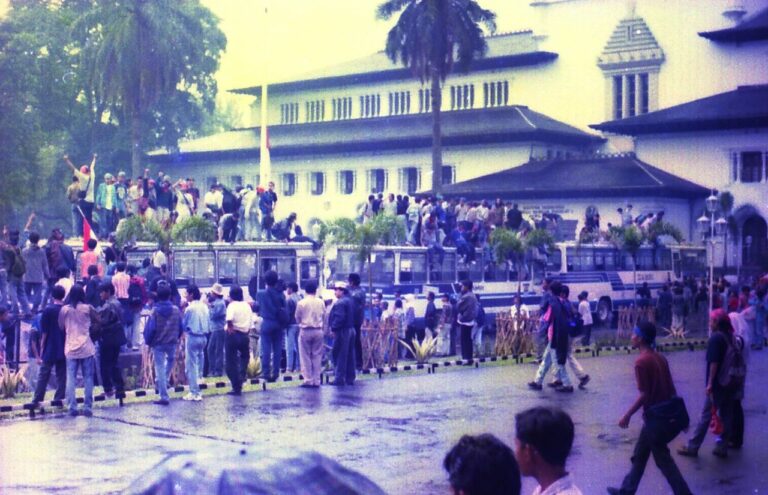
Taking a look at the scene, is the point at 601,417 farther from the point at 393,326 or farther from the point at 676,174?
the point at 676,174

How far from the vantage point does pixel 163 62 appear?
154ft

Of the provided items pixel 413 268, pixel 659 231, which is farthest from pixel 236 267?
pixel 659 231

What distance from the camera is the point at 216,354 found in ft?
67.6

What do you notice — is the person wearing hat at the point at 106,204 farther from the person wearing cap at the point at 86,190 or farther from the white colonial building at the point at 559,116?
the white colonial building at the point at 559,116

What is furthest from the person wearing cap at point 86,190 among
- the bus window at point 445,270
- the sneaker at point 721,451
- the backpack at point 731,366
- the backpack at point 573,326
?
the backpack at point 731,366

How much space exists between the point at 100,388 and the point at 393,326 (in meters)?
5.95

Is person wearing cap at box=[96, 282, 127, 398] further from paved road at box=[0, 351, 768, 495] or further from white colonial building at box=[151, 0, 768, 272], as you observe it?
white colonial building at box=[151, 0, 768, 272]

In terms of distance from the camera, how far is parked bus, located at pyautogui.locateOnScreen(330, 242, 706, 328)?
29438 mm

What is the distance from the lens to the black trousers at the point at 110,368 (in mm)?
Answer: 17344

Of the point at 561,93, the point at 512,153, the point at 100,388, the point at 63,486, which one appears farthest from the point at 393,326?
the point at 561,93

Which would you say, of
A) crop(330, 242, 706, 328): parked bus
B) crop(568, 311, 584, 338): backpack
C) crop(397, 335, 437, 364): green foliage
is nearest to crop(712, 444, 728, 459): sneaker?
crop(568, 311, 584, 338): backpack

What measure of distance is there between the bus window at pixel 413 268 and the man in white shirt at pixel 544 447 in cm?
2398

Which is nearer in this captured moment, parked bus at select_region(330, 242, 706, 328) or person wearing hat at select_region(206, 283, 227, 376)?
person wearing hat at select_region(206, 283, 227, 376)

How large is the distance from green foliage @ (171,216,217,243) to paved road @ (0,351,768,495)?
23.1 ft
